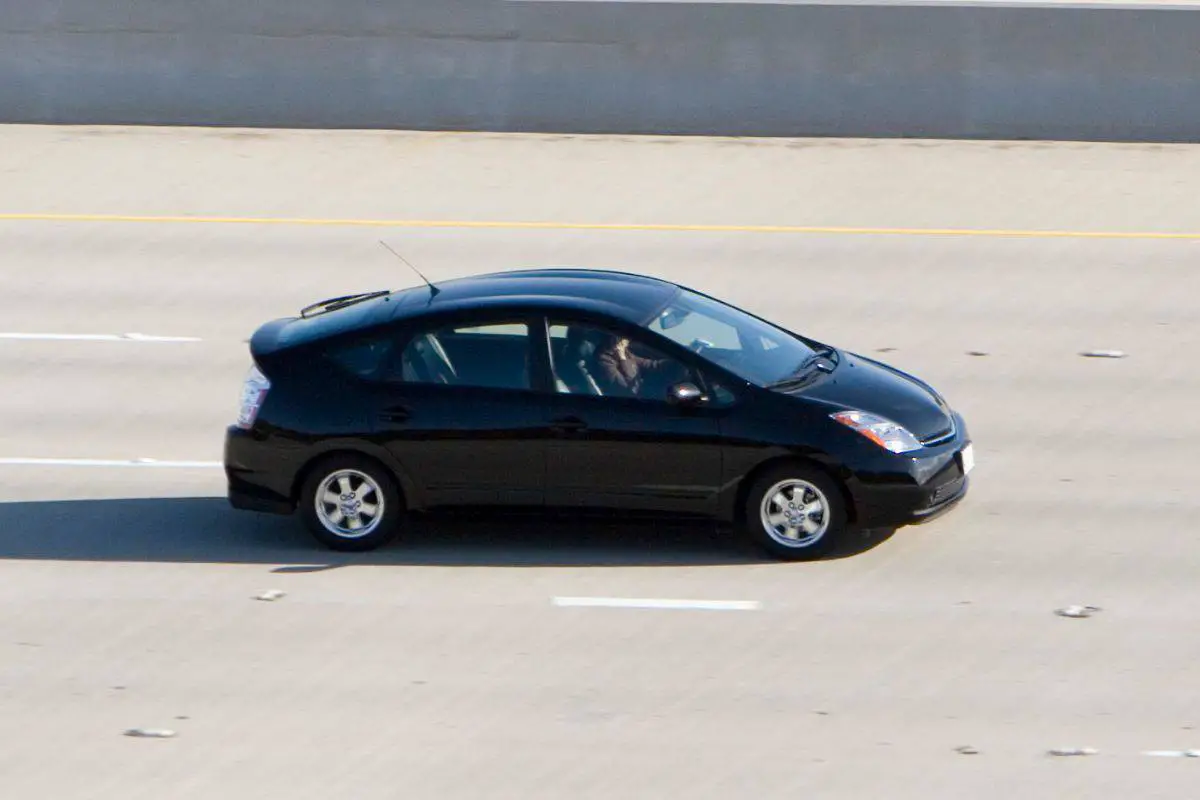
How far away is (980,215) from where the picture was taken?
17.6 m

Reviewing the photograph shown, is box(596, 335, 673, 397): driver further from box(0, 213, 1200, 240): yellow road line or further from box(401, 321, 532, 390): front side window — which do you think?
box(0, 213, 1200, 240): yellow road line

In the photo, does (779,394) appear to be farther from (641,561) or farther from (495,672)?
(495,672)

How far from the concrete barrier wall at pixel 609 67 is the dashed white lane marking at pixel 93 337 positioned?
270 inches

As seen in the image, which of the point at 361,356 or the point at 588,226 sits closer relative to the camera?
the point at 361,356

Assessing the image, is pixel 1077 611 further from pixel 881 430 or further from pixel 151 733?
pixel 151 733

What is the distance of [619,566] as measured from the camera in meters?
9.77

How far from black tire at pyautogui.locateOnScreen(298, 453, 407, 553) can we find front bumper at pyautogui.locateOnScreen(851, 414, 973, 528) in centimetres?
248

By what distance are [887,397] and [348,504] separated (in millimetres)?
2981

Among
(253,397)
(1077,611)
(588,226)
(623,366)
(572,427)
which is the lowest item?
(1077,611)

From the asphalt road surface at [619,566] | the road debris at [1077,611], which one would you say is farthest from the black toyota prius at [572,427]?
the road debris at [1077,611]

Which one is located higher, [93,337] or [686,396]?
[93,337]

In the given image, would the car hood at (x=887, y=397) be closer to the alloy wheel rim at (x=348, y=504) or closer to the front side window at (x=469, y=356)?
the front side window at (x=469, y=356)

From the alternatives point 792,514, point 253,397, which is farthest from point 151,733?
point 792,514

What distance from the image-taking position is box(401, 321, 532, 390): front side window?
9.93 metres
